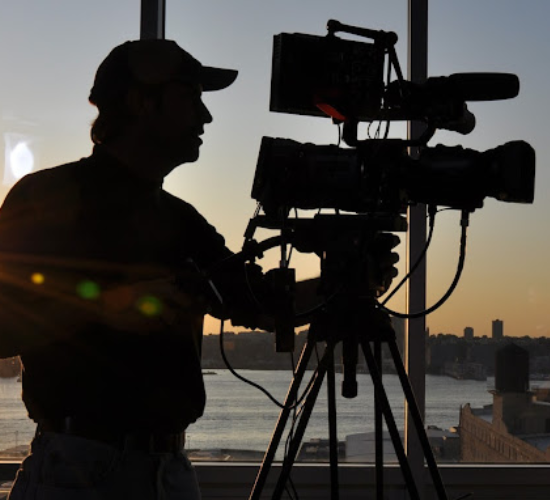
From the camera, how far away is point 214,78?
1.66 meters

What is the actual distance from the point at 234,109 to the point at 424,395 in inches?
50.1

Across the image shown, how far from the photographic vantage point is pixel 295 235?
1.61 m

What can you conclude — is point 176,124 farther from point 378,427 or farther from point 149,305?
point 378,427

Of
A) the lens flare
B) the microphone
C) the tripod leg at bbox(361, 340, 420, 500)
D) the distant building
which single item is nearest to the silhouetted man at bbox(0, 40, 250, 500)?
the lens flare

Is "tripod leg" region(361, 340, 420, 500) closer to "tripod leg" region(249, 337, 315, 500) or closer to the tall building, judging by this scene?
"tripod leg" region(249, 337, 315, 500)

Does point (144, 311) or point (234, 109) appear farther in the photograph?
point (234, 109)

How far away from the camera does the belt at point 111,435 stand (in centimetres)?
134

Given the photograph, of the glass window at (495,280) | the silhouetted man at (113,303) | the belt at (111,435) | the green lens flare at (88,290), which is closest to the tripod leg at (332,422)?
the silhouetted man at (113,303)

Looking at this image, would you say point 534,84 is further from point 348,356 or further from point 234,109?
point 348,356

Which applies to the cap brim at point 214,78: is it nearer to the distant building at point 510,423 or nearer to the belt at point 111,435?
the belt at point 111,435

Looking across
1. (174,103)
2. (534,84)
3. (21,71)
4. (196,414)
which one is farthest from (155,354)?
(534,84)

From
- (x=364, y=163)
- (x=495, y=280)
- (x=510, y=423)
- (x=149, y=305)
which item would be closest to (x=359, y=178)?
(x=364, y=163)

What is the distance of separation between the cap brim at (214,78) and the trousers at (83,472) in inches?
30.3

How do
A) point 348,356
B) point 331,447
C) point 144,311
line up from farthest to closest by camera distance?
point 331,447, point 348,356, point 144,311
